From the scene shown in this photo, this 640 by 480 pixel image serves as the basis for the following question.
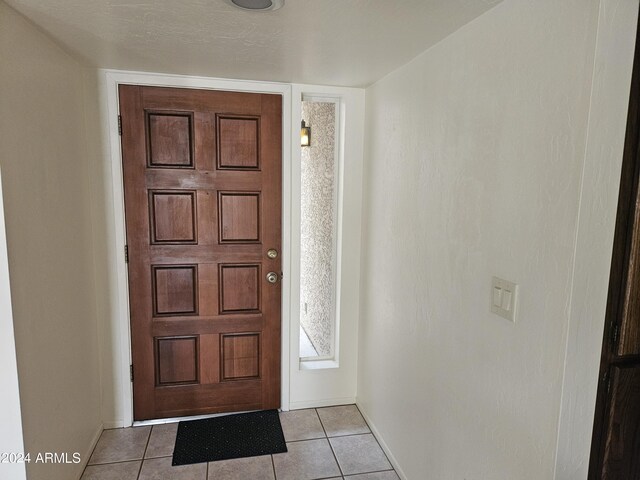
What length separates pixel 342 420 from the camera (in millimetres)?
2637

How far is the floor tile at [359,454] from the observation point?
7.20ft

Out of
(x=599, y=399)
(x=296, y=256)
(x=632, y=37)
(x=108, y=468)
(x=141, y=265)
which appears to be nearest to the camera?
(x=632, y=37)

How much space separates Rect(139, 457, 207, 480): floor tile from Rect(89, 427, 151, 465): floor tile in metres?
0.11

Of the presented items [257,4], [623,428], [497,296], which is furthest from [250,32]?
[623,428]

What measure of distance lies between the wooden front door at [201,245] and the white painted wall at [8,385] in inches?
37.9

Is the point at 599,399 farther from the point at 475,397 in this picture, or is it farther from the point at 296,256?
the point at 296,256

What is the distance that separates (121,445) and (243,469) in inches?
29.0

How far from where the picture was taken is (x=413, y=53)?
186 centimetres

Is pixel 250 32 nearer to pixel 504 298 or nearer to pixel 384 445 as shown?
pixel 504 298

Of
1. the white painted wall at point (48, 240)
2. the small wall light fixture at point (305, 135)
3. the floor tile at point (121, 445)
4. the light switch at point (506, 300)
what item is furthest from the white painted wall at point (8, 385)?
the small wall light fixture at point (305, 135)

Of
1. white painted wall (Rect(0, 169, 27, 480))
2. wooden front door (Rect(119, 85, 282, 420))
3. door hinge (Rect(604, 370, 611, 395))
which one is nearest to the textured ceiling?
wooden front door (Rect(119, 85, 282, 420))

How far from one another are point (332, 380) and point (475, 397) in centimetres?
143

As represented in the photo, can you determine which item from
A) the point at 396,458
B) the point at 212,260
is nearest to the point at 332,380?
the point at 396,458

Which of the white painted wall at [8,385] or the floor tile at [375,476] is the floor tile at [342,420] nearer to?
the floor tile at [375,476]
